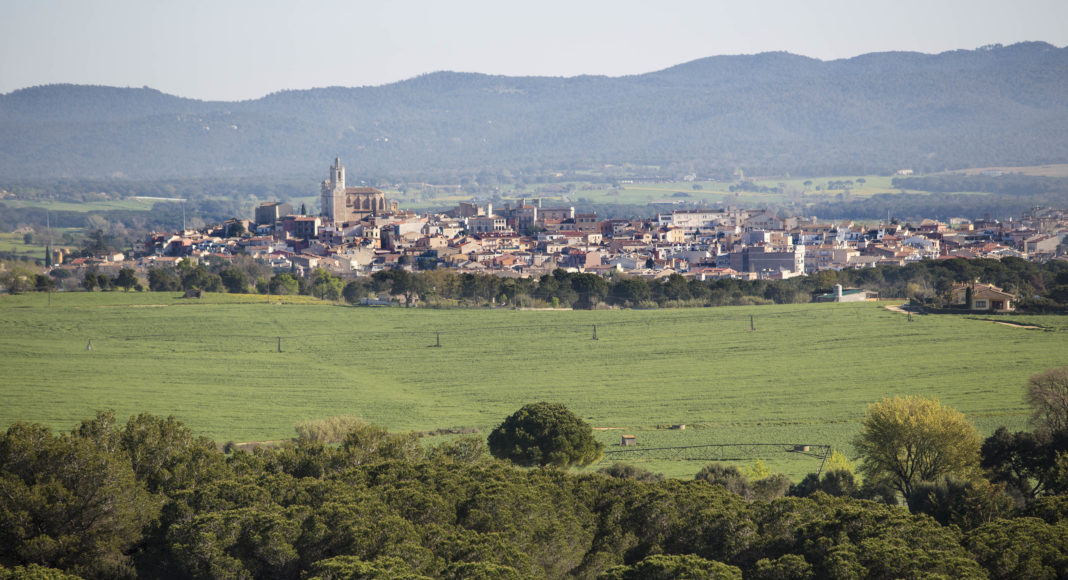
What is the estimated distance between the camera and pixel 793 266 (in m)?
109

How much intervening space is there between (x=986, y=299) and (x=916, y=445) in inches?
1456

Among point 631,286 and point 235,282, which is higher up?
point 631,286

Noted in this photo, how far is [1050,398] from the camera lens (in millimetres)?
36031

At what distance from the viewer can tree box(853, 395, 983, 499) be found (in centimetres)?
3131

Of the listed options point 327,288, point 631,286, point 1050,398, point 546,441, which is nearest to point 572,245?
point 327,288

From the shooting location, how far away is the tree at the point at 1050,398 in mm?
33844

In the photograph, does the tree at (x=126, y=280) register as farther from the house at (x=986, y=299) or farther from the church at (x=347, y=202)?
the church at (x=347, y=202)

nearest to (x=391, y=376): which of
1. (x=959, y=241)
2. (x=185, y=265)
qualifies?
(x=185, y=265)

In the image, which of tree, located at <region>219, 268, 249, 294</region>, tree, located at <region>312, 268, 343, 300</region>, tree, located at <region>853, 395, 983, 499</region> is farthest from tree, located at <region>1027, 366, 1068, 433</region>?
tree, located at <region>219, 268, 249, 294</region>

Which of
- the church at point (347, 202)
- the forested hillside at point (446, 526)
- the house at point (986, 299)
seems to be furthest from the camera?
the church at point (347, 202)

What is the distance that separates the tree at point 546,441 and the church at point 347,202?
378 ft

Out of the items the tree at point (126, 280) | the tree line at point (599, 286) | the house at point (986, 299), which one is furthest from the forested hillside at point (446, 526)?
the tree at point (126, 280)

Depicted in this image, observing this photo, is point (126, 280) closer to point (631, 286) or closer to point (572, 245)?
point (631, 286)

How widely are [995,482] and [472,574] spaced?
1548 centimetres
